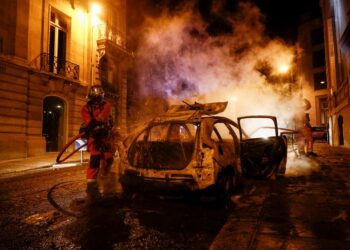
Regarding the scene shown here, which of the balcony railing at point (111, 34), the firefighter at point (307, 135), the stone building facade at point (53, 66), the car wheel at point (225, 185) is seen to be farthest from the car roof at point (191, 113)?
the balcony railing at point (111, 34)

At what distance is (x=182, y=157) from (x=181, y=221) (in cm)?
146

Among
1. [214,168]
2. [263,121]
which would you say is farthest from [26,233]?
[263,121]

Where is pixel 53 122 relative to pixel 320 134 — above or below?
above

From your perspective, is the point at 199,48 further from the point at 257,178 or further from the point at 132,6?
the point at 257,178

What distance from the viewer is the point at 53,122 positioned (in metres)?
15.9

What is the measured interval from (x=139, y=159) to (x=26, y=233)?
6.46ft

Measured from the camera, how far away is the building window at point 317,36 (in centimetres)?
3975

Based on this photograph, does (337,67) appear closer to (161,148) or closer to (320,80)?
(320,80)

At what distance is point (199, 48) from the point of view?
16469 mm

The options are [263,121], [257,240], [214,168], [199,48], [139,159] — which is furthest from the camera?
[263,121]

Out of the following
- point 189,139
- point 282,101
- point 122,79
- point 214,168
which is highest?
point 122,79

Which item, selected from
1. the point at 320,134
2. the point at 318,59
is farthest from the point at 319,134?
the point at 318,59

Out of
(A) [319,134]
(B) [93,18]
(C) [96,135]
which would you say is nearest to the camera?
(C) [96,135]

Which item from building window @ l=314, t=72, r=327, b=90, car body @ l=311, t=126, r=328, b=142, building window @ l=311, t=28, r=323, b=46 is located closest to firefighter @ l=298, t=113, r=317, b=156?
car body @ l=311, t=126, r=328, b=142
